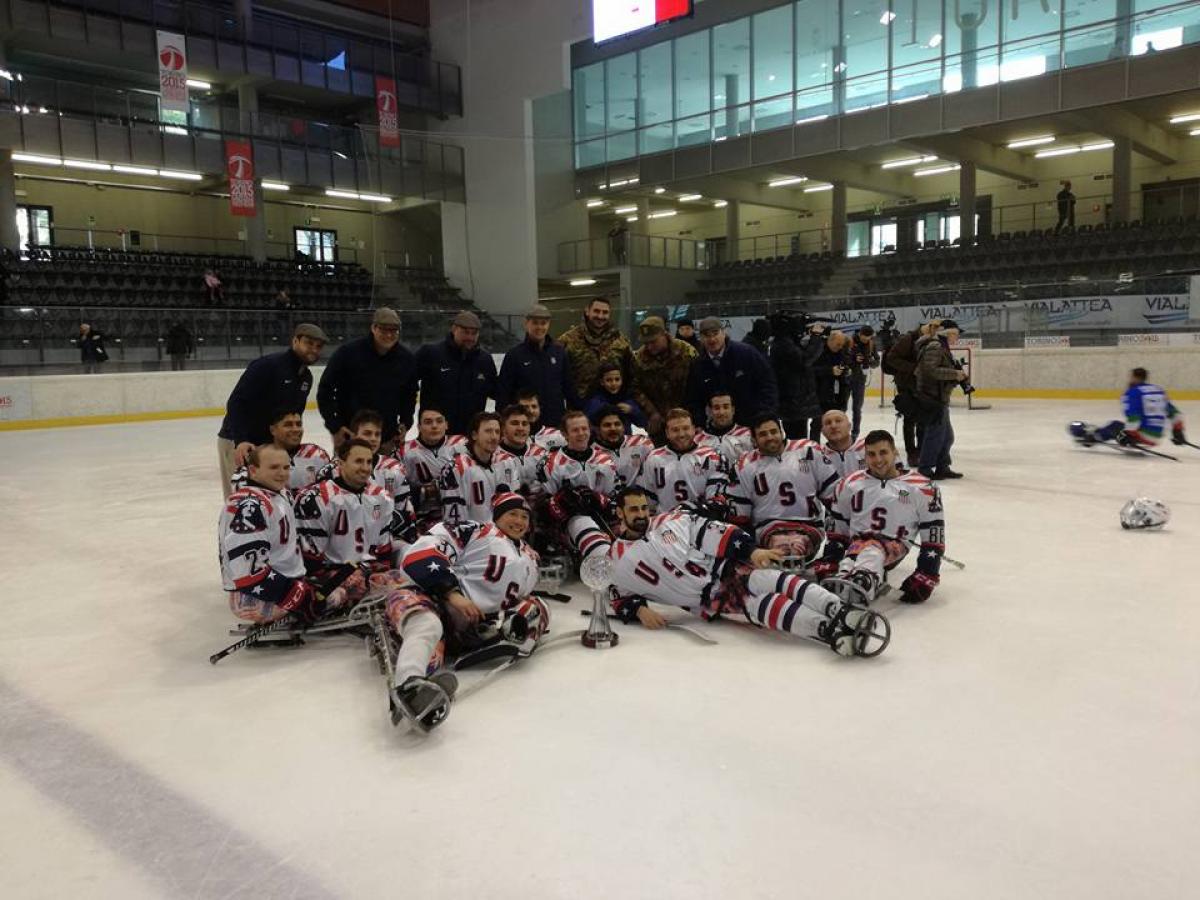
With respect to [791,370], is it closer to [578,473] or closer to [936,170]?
[578,473]

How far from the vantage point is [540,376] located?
18.9ft

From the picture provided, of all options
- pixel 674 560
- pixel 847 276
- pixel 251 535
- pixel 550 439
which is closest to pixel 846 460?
pixel 674 560

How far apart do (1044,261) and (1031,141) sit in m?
5.16

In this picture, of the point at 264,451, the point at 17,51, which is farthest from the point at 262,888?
the point at 17,51

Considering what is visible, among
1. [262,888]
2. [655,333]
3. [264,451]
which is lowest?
[262,888]

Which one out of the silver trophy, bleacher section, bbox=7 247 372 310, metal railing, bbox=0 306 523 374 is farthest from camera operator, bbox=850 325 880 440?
bleacher section, bbox=7 247 372 310

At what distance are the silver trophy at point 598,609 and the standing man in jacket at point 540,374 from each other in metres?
2.20

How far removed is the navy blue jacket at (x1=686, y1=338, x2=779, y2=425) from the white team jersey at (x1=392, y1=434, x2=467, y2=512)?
1690 millimetres

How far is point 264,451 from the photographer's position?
3.74 m

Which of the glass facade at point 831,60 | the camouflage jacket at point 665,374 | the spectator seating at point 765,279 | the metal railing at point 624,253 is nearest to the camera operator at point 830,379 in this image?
the camouflage jacket at point 665,374

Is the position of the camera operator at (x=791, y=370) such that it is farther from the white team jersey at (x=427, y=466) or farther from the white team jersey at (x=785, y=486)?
the white team jersey at (x=427, y=466)

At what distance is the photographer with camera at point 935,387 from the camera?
7.14 meters

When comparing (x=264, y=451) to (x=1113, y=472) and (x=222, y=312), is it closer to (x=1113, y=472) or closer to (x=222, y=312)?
(x=1113, y=472)

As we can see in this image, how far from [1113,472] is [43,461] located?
10986mm
